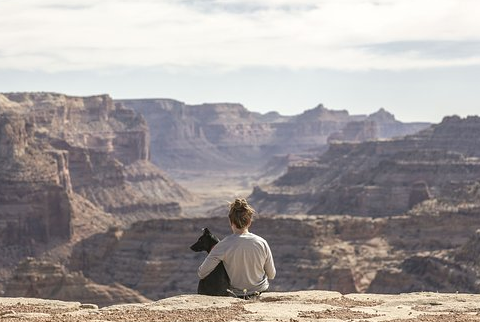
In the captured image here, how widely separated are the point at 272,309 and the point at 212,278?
77.1 inches

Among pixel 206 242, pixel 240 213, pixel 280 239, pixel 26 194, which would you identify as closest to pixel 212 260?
pixel 206 242

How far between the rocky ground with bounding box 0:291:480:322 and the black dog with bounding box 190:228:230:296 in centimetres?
25

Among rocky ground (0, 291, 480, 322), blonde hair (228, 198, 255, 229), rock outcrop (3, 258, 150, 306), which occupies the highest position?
blonde hair (228, 198, 255, 229)

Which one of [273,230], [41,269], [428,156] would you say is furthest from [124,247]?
[428,156]

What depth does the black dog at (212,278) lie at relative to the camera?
23391 millimetres

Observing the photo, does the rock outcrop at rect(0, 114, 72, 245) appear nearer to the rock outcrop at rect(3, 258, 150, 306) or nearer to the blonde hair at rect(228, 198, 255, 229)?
the rock outcrop at rect(3, 258, 150, 306)

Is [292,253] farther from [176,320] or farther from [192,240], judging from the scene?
[176,320]

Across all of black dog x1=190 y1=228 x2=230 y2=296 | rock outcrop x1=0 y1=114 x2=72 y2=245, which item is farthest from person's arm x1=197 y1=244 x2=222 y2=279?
rock outcrop x1=0 y1=114 x2=72 y2=245

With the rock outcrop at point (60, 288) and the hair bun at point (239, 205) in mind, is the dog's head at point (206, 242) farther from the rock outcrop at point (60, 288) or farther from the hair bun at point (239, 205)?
the rock outcrop at point (60, 288)

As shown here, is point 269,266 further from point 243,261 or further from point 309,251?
point 309,251

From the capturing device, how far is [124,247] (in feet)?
360

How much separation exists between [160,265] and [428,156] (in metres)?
89.2

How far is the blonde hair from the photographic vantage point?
22188 mm

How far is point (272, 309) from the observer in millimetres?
22094
